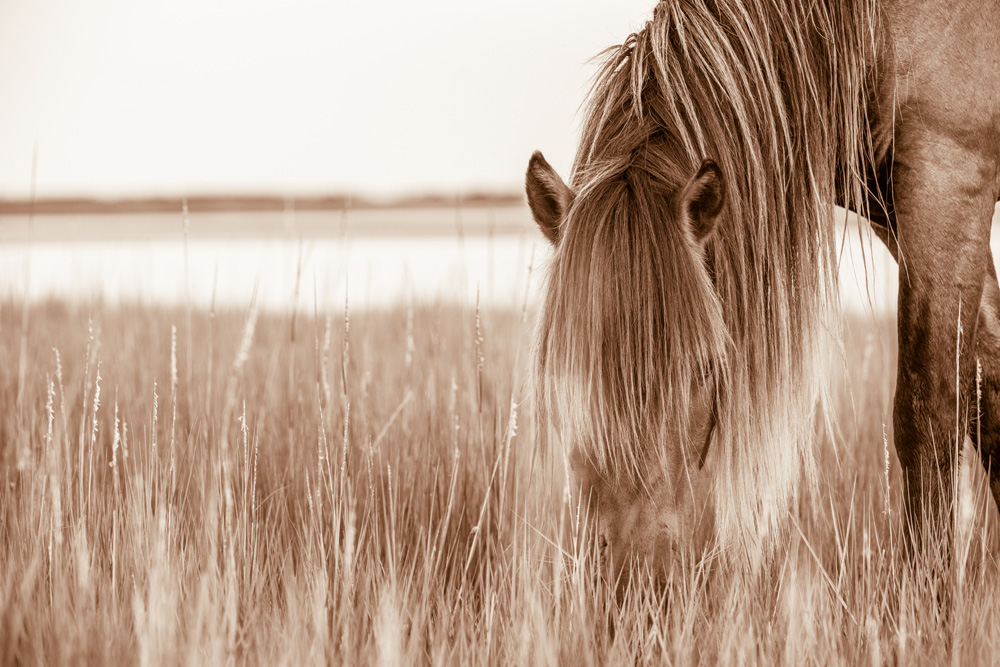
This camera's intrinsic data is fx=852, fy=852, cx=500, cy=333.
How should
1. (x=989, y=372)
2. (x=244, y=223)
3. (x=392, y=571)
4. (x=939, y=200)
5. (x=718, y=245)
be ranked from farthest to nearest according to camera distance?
(x=244, y=223) < (x=989, y=372) < (x=939, y=200) < (x=718, y=245) < (x=392, y=571)

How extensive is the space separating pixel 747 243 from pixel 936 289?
20.6 inches

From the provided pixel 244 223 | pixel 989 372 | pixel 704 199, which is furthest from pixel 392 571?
pixel 244 223

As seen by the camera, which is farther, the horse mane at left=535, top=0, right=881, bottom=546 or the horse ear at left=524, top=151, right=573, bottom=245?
the horse ear at left=524, top=151, right=573, bottom=245

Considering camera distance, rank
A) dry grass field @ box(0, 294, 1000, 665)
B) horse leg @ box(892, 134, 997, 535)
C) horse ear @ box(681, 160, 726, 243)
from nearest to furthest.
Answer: dry grass field @ box(0, 294, 1000, 665), horse ear @ box(681, 160, 726, 243), horse leg @ box(892, 134, 997, 535)

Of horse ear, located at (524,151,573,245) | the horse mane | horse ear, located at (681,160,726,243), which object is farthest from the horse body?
horse ear, located at (524,151,573,245)

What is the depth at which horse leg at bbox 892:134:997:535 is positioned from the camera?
2.07 metres

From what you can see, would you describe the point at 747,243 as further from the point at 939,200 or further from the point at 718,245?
the point at 939,200

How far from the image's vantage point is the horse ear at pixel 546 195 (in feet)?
6.23

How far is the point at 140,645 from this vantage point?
5.10 feet

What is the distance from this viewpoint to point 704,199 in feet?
5.78

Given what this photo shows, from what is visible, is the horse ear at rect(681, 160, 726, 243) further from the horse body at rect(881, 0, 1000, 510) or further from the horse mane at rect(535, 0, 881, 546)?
the horse body at rect(881, 0, 1000, 510)

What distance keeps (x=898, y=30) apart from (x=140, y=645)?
2230mm

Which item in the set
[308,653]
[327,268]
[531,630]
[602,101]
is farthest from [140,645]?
[602,101]

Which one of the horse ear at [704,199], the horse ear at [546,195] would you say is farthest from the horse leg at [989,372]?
the horse ear at [546,195]
